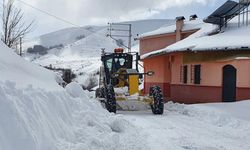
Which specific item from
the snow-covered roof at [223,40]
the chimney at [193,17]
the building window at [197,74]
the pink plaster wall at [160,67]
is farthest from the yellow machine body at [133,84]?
the chimney at [193,17]

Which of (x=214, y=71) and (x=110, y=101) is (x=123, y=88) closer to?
(x=110, y=101)

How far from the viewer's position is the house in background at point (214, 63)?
18906mm

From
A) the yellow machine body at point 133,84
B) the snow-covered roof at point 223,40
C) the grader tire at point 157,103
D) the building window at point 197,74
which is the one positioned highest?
the snow-covered roof at point 223,40

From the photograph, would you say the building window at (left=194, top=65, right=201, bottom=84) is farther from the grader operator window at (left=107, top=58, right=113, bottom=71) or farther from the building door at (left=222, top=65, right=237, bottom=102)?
the grader operator window at (left=107, top=58, right=113, bottom=71)

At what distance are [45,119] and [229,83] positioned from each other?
15.3 metres

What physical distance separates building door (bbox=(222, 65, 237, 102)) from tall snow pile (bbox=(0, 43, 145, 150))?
10808mm

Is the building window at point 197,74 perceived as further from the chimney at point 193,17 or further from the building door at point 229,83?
the chimney at point 193,17

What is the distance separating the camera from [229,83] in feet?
64.1

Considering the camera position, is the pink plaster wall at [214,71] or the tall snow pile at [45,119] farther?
the pink plaster wall at [214,71]

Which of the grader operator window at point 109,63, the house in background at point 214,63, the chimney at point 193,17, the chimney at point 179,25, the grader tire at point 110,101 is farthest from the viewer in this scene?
the chimney at point 193,17

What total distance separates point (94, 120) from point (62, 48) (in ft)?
497

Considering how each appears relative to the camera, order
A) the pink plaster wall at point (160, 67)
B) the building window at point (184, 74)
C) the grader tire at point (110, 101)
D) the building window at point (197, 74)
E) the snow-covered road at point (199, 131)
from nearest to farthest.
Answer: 1. the snow-covered road at point (199, 131)
2. the grader tire at point (110, 101)
3. the building window at point (197, 74)
4. the building window at point (184, 74)
5. the pink plaster wall at point (160, 67)

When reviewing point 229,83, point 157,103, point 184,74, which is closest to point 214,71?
point 229,83

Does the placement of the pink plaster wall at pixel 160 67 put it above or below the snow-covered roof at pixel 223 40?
below
